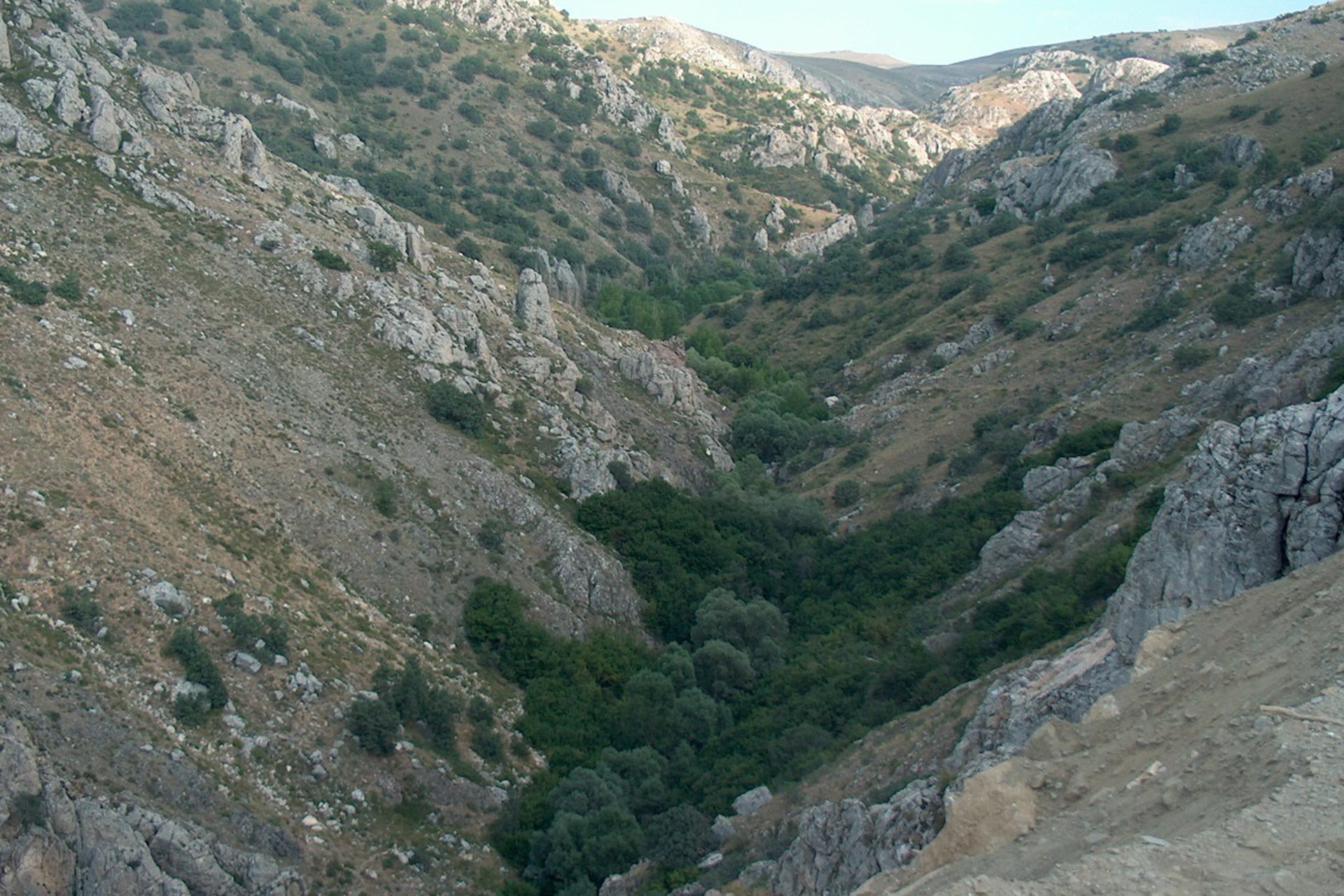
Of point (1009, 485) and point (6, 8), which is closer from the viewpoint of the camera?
point (1009, 485)

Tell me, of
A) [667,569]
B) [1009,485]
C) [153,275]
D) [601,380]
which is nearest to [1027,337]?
[1009,485]

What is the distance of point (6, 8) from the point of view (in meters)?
42.6

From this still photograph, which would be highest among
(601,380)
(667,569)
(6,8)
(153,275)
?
(6,8)

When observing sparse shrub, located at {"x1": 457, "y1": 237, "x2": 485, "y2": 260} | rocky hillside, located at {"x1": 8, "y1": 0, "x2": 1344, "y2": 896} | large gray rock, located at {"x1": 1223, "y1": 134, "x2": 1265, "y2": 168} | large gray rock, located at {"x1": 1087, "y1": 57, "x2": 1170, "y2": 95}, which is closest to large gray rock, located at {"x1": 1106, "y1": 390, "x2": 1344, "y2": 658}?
rocky hillside, located at {"x1": 8, "y1": 0, "x2": 1344, "y2": 896}

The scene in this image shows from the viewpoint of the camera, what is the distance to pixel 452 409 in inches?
1505

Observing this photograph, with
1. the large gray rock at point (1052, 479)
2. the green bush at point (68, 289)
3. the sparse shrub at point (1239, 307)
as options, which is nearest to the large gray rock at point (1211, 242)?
the sparse shrub at point (1239, 307)

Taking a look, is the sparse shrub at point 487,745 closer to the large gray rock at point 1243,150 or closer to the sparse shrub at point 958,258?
the sparse shrub at point 958,258

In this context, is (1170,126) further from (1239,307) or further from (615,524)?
(615,524)

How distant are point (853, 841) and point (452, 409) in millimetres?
25151

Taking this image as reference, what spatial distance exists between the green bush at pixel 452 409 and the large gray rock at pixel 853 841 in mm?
23041

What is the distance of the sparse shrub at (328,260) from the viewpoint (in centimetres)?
4106

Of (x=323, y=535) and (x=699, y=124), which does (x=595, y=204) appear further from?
(x=323, y=535)

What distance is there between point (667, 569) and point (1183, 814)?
28.1 metres

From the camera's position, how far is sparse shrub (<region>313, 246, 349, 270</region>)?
135 ft
